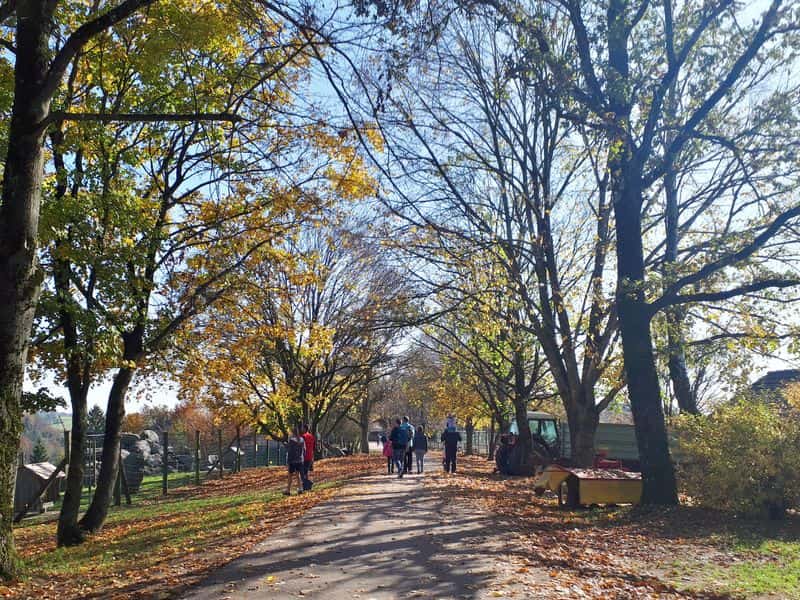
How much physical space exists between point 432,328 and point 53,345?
1358 centimetres

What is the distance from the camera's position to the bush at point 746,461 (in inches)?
488

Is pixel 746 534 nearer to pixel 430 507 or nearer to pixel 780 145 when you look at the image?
pixel 430 507

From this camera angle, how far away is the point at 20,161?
7.97m

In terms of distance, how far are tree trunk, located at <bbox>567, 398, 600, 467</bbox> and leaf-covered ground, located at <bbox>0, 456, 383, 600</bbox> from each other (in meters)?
6.54

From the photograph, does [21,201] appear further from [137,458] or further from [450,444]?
[137,458]

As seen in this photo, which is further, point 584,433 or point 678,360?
point 584,433

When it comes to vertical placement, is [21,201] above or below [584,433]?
above

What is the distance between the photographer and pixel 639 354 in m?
14.4

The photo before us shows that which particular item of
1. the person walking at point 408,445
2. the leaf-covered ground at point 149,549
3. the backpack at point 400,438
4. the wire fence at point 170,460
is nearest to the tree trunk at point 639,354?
the leaf-covered ground at point 149,549

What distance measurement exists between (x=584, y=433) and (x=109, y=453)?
11681 mm

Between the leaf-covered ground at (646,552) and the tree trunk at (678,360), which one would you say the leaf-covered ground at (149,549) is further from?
the tree trunk at (678,360)

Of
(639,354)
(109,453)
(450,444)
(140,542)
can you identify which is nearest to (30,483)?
(109,453)

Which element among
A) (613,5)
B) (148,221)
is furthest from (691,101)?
(148,221)

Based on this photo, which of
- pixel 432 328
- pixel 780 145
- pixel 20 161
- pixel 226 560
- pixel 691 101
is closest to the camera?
pixel 20 161
